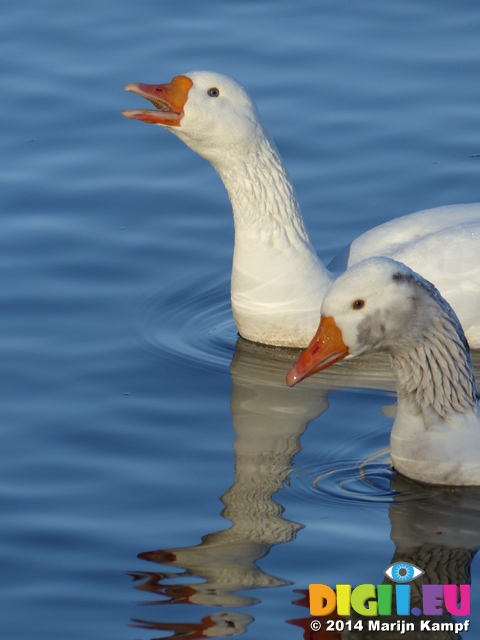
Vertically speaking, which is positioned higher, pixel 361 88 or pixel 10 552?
pixel 361 88

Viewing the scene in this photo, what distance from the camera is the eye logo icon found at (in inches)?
260

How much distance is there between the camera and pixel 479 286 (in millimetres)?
9109

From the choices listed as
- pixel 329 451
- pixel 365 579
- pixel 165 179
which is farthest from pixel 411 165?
pixel 365 579

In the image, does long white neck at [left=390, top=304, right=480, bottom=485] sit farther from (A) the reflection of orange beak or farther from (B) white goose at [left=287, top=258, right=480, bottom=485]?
(A) the reflection of orange beak

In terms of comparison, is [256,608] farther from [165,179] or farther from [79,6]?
[79,6]

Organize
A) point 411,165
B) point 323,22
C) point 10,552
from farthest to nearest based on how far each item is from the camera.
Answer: point 323,22, point 411,165, point 10,552

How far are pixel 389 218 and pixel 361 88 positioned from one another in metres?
2.37

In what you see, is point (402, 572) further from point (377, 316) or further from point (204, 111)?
point (204, 111)

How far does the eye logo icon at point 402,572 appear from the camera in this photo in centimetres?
660

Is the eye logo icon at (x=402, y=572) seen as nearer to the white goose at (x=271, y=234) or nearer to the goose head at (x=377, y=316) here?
the goose head at (x=377, y=316)

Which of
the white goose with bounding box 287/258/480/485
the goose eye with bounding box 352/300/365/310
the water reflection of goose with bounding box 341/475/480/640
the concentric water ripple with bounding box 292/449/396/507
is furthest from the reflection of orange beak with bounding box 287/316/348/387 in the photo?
the water reflection of goose with bounding box 341/475/480/640

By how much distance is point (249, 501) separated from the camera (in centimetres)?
743

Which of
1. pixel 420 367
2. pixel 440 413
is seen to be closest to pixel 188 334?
pixel 420 367
